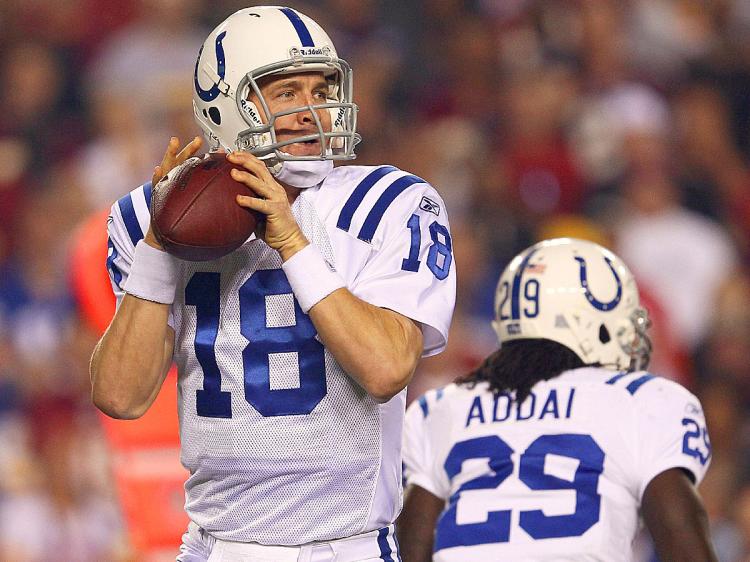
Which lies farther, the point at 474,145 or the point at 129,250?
the point at 474,145

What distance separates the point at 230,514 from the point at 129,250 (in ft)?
1.94

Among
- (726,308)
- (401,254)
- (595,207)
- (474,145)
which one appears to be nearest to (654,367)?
(726,308)

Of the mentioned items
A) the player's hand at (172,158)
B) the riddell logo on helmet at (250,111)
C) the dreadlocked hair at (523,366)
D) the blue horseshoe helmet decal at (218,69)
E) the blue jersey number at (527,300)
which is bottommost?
the dreadlocked hair at (523,366)

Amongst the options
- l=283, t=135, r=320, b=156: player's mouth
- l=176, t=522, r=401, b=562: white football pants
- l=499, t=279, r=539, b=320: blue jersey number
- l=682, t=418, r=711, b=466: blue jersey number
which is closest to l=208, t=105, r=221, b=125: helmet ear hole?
l=283, t=135, r=320, b=156: player's mouth

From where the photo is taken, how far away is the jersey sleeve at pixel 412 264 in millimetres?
2539

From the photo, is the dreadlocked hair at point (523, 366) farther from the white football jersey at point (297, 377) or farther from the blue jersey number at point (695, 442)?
the white football jersey at point (297, 377)

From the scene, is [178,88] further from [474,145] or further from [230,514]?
[230,514]

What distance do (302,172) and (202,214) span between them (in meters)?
0.32

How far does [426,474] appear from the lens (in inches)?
129

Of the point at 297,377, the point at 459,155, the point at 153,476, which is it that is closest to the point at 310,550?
the point at 297,377

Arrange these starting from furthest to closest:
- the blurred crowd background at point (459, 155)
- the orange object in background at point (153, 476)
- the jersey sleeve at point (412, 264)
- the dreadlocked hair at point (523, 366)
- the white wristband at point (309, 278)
Result: the blurred crowd background at point (459, 155) < the orange object in background at point (153, 476) < the dreadlocked hair at point (523, 366) < the jersey sleeve at point (412, 264) < the white wristband at point (309, 278)

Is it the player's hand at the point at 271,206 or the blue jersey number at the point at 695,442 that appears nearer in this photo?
the player's hand at the point at 271,206

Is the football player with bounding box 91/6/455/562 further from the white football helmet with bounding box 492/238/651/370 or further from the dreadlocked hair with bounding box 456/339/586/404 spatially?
the white football helmet with bounding box 492/238/651/370

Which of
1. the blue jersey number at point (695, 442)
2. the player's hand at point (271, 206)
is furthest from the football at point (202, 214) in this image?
the blue jersey number at point (695, 442)
